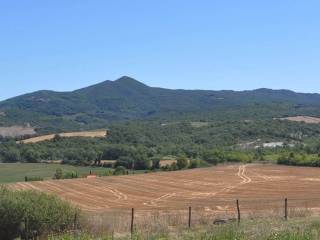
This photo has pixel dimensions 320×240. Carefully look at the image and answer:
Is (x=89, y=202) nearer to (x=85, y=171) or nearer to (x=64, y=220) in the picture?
(x=64, y=220)

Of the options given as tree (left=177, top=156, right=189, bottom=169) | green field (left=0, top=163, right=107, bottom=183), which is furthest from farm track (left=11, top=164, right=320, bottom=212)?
green field (left=0, top=163, right=107, bottom=183)

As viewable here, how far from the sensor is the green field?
116 m

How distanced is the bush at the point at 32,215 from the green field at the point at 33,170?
84635mm

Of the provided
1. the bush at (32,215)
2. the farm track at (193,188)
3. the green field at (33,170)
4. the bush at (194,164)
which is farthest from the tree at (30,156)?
the bush at (32,215)

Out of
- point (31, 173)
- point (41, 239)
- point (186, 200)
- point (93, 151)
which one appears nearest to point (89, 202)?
point (186, 200)

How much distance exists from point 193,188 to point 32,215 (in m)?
57.4

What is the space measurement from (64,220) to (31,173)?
95.5 meters

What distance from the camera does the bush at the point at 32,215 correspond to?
2759cm

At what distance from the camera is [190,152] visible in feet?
494

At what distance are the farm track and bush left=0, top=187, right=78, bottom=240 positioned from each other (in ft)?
96.9

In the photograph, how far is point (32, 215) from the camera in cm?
2764

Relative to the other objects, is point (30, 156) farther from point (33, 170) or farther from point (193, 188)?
point (193, 188)

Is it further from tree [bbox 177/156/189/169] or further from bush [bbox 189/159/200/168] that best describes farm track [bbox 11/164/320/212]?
bush [bbox 189/159/200/168]

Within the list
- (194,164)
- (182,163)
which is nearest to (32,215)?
(182,163)
